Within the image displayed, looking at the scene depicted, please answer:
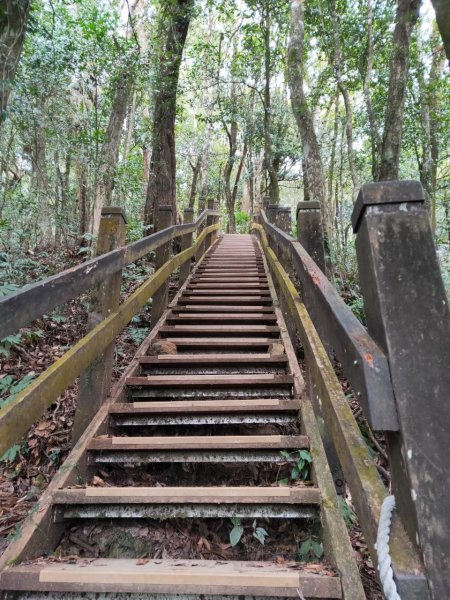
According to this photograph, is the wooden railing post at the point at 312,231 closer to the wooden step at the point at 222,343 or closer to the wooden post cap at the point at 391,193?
the wooden step at the point at 222,343

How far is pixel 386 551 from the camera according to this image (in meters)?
0.96

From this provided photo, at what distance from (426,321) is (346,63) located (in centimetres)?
1076

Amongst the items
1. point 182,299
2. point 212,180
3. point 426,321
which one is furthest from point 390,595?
point 212,180

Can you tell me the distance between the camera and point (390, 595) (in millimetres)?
898

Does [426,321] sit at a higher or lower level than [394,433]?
higher

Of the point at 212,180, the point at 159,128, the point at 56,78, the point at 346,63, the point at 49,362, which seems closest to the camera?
the point at 49,362

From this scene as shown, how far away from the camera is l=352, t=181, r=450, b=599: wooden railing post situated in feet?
3.08

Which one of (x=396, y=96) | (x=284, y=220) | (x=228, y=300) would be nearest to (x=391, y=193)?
(x=228, y=300)

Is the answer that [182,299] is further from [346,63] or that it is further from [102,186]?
[346,63]

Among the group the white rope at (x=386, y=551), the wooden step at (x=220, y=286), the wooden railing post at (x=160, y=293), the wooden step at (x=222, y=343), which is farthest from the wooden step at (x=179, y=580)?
the wooden step at (x=220, y=286)

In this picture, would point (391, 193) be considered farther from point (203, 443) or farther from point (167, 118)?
point (167, 118)

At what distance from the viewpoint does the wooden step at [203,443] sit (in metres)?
2.36

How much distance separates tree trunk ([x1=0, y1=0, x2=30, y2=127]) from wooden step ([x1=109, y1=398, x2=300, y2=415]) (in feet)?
10.3

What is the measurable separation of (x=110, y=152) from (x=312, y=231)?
18.1 feet
